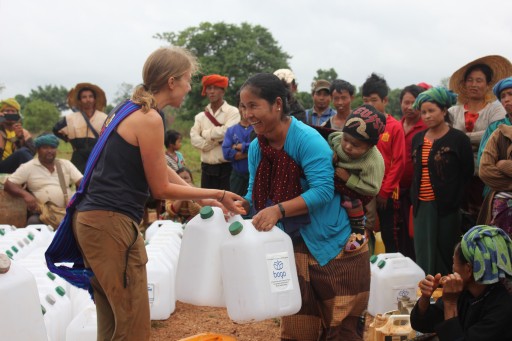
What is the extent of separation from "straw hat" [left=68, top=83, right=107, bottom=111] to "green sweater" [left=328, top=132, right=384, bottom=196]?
5.44 metres

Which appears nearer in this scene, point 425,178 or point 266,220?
point 266,220

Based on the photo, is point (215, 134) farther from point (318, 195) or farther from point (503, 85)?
point (318, 195)

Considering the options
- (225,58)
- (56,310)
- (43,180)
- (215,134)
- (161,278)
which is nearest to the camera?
(56,310)

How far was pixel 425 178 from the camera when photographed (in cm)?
516

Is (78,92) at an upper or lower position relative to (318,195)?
upper

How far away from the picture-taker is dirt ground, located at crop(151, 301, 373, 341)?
4.75 meters

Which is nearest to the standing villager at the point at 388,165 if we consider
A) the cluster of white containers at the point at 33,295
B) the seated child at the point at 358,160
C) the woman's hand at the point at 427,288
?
the seated child at the point at 358,160

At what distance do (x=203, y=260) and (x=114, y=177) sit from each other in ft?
2.54

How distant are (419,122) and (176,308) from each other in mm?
2891

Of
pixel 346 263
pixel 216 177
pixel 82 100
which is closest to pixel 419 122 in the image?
pixel 216 177

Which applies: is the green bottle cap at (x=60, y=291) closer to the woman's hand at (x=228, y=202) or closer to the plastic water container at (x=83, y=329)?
the plastic water container at (x=83, y=329)

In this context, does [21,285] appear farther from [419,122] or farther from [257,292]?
[419,122]

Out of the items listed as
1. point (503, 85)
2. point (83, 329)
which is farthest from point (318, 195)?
point (503, 85)

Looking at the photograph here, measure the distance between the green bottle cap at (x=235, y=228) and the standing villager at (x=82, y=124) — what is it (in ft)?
17.0
